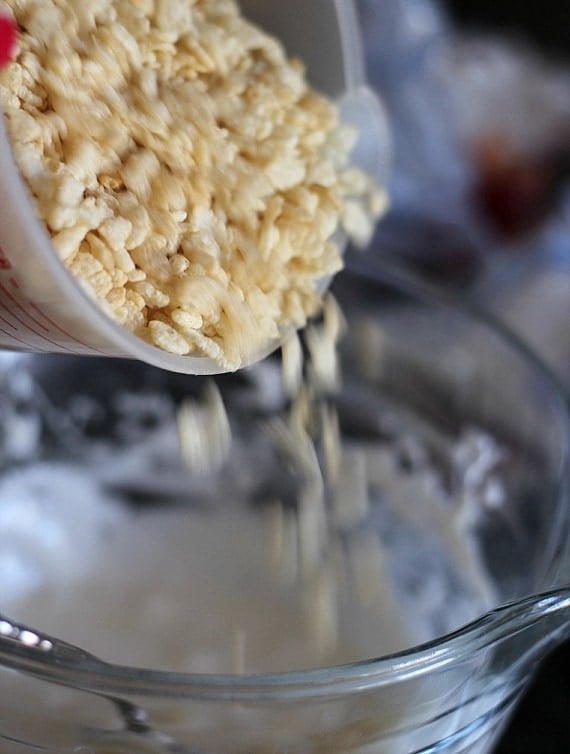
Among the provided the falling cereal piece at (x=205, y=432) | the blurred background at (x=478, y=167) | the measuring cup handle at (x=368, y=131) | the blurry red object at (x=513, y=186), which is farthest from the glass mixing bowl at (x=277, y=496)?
the blurry red object at (x=513, y=186)

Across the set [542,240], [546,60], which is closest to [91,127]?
[542,240]

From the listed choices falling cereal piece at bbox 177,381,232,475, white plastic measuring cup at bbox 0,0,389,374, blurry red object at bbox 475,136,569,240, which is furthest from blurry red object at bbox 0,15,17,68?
blurry red object at bbox 475,136,569,240

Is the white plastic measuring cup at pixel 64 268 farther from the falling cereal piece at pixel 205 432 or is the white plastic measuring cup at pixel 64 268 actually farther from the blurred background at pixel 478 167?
the blurred background at pixel 478 167

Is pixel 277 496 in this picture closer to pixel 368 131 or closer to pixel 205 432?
pixel 205 432

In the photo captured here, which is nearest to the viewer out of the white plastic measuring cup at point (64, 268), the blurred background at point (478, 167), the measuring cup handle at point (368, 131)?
the white plastic measuring cup at point (64, 268)

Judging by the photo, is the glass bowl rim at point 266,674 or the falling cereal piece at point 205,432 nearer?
the glass bowl rim at point 266,674

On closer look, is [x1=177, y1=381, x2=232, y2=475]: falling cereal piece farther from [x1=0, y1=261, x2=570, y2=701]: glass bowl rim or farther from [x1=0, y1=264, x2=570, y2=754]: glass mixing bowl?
[x1=0, y1=261, x2=570, y2=701]: glass bowl rim
